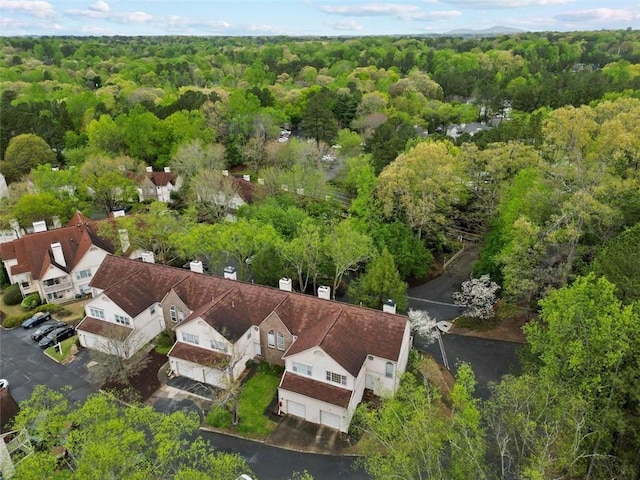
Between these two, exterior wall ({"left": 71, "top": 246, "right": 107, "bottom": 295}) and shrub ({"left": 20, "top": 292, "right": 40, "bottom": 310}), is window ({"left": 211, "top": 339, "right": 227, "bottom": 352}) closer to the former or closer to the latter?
exterior wall ({"left": 71, "top": 246, "right": 107, "bottom": 295})

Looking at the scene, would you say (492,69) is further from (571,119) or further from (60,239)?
(60,239)

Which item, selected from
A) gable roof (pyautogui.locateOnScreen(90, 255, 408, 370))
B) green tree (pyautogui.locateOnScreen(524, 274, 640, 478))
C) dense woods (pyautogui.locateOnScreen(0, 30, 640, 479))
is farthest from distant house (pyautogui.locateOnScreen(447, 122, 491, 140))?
green tree (pyautogui.locateOnScreen(524, 274, 640, 478))

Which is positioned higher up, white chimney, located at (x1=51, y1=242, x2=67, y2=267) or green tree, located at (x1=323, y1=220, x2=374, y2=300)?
green tree, located at (x1=323, y1=220, x2=374, y2=300)

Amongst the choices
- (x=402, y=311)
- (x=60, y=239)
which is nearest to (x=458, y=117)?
(x=402, y=311)

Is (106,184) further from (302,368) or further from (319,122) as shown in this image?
(319,122)

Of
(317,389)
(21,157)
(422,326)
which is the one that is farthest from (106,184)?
(422,326)

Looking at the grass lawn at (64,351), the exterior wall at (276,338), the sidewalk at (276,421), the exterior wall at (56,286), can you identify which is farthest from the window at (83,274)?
the exterior wall at (276,338)

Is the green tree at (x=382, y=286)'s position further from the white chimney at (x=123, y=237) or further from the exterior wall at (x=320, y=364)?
the white chimney at (x=123, y=237)
